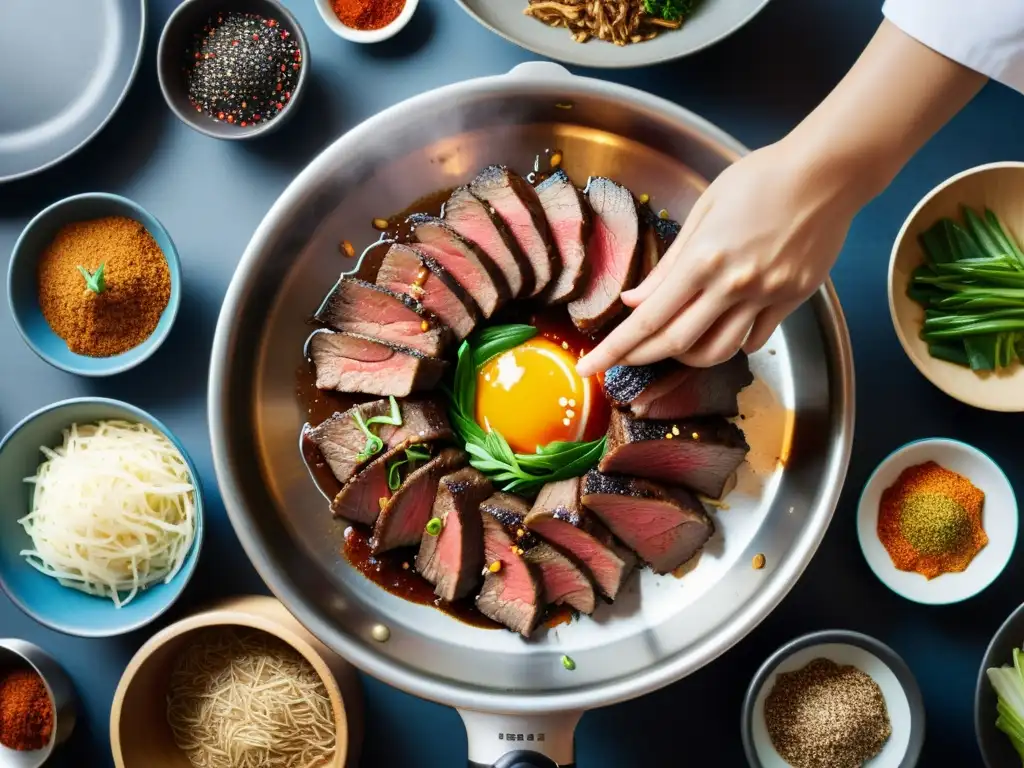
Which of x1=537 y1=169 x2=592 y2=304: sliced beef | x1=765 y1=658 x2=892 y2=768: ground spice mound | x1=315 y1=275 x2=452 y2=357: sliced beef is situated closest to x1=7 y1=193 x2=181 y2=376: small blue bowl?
x1=315 y1=275 x2=452 y2=357: sliced beef

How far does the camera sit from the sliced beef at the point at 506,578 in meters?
2.88

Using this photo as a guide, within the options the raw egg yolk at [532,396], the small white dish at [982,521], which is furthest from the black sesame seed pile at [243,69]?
the small white dish at [982,521]

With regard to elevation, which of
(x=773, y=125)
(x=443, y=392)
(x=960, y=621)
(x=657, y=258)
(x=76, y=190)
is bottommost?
(x=76, y=190)

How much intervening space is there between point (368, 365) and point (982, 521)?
2301 mm

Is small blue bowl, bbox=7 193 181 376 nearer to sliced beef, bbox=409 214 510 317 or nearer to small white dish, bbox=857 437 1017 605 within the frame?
sliced beef, bbox=409 214 510 317

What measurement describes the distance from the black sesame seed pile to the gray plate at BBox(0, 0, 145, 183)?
380mm

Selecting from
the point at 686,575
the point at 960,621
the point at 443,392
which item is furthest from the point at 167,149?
the point at 960,621

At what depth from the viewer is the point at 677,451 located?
2.86 metres

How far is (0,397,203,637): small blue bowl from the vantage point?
296cm

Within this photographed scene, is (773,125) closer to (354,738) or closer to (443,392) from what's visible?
(443,392)

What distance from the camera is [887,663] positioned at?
2.96 metres

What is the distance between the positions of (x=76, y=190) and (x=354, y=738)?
2378mm

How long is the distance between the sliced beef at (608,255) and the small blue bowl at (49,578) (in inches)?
59.7

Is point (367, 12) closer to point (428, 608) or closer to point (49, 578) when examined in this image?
point (428, 608)
